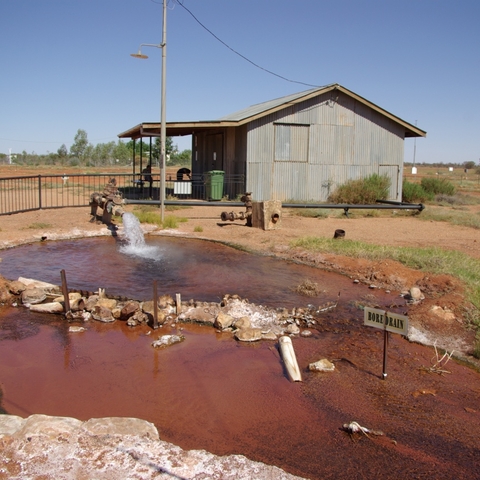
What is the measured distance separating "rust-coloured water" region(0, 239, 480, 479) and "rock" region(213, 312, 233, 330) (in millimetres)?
144

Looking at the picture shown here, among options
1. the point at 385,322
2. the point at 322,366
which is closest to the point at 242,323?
the point at 322,366

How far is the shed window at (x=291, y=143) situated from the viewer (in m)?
23.9

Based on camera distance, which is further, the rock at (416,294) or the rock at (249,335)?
the rock at (416,294)

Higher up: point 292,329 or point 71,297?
point 71,297

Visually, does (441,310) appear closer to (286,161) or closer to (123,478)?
(123,478)

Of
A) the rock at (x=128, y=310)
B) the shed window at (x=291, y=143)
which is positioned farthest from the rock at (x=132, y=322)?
the shed window at (x=291, y=143)

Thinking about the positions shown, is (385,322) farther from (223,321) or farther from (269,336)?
(223,321)

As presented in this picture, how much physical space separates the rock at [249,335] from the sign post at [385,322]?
1828 millimetres

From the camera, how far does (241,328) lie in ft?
27.3

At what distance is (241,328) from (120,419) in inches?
127

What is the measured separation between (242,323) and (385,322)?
8.12ft

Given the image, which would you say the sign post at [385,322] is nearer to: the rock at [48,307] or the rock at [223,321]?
the rock at [223,321]

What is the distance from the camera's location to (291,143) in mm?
24094

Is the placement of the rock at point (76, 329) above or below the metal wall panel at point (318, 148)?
below
